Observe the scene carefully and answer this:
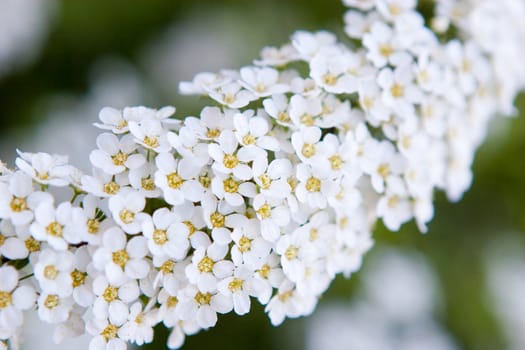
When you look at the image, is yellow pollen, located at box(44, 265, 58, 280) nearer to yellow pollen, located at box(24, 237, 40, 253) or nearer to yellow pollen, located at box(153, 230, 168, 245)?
yellow pollen, located at box(24, 237, 40, 253)

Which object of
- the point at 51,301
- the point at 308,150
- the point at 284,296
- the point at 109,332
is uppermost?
the point at 308,150

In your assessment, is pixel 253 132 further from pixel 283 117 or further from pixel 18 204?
pixel 18 204

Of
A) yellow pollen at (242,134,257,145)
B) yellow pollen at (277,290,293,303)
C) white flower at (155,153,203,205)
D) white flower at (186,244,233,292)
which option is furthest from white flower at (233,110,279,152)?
yellow pollen at (277,290,293,303)

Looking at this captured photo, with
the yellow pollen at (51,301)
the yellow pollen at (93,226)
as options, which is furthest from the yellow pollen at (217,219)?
the yellow pollen at (51,301)

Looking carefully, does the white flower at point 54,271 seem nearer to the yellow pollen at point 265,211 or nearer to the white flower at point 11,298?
the white flower at point 11,298

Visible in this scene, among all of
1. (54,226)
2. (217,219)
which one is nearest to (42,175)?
(54,226)

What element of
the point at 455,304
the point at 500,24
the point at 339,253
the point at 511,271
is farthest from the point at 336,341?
the point at 500,24

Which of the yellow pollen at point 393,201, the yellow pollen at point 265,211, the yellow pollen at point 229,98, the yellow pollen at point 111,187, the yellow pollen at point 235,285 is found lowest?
the yellow pollen at point 393,201
